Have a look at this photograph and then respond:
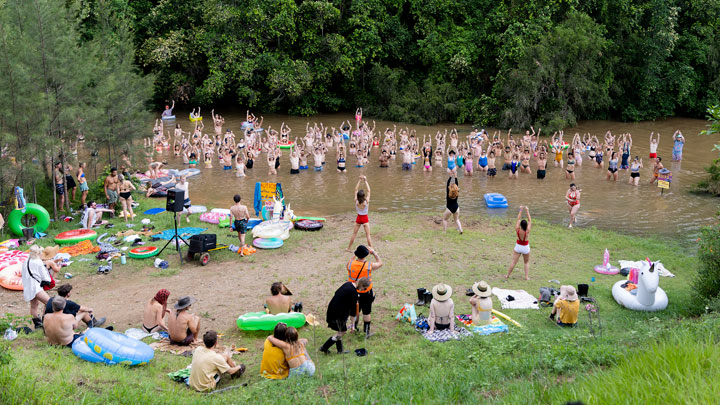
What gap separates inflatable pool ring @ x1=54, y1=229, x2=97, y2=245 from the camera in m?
14.1

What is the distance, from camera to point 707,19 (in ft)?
111

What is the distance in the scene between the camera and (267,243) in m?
14.3

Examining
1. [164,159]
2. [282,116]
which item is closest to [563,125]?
[282,116]

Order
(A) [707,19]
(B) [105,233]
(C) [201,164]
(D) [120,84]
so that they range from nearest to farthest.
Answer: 1. (B) [105,233]
2. (D) [120,84]
3. (C) [201,164]
4. (A) [707,19]

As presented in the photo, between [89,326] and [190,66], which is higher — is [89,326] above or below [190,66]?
below

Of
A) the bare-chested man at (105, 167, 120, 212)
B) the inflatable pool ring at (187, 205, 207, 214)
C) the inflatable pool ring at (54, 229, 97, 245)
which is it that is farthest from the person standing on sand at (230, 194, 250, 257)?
the bare-chested man at (105, 167, 120, 212)

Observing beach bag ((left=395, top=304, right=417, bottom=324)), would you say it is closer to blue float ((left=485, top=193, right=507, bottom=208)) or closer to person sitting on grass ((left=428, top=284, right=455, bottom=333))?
person sitting on grass ((left=428, top=284, right=455, bottom=333))

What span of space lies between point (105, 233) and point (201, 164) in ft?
32.2

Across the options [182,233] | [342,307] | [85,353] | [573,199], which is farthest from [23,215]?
[573,199]

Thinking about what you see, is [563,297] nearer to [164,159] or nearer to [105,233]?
[105,233]

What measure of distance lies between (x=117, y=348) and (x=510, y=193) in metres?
15.2

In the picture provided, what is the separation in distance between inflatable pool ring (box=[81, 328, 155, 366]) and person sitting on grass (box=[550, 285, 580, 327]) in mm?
6562

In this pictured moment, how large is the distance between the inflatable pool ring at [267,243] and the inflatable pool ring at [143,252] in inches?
89.2

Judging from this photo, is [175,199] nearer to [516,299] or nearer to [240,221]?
[240,221]
